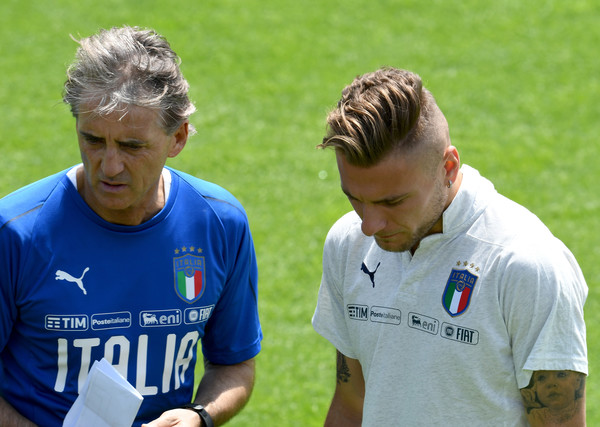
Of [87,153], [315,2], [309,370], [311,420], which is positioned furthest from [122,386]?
[315,2]

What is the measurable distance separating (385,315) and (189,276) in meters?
0.73

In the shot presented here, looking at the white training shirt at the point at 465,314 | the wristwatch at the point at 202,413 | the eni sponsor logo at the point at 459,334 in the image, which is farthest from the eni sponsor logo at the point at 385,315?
the wristwatch at the point at 202,413

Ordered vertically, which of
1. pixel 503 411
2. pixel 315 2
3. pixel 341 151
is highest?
pixel 315 2

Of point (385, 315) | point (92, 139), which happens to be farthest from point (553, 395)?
point (92, 139)

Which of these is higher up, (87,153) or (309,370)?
(87,153)

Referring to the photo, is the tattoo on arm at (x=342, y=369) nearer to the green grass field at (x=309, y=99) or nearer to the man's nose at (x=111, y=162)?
the man's nose at (x=111, y=162)

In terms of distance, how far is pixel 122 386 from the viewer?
3.03 m

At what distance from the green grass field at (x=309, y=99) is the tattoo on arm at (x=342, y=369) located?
9.00ft

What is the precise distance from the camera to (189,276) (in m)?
3.35

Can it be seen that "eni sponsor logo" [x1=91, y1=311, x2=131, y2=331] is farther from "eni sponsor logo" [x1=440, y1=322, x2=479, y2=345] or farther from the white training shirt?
"eni sponsor logo" [x1=440, y1=322, x2=479, y2=345]

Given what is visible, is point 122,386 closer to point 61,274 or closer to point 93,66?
point 61,274

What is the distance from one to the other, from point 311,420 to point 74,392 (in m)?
2.79

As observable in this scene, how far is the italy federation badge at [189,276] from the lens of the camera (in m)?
3.34

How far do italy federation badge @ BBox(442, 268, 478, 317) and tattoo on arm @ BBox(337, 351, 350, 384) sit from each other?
1.89 feet
